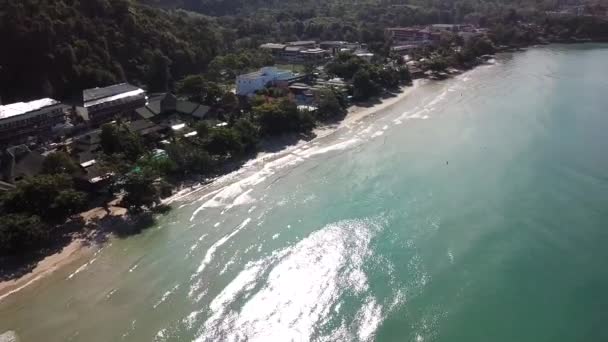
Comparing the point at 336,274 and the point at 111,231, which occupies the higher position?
the point at 111,231

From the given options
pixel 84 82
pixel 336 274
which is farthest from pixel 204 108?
pixel 336 274

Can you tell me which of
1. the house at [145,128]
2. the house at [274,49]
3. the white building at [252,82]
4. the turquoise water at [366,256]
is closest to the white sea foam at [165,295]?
the turquoise water at [366,256]

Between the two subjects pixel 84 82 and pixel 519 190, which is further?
pixel 84 82

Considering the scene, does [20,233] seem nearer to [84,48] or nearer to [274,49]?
[84,48]

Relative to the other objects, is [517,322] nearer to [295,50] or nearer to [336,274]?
[336,274]

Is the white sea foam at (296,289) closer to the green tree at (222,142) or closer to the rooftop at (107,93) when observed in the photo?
the green tree at (222,142)

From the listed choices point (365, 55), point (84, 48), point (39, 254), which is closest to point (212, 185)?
point (39, 254)
